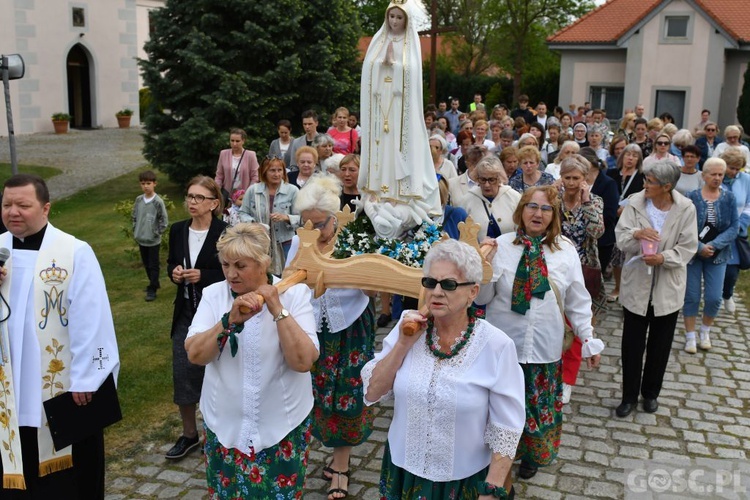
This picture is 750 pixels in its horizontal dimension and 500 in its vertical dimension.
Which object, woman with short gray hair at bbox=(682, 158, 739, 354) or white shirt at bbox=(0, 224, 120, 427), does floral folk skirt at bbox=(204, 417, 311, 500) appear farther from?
woman with short gray hair at bbox=(682, 158, 739, 354)

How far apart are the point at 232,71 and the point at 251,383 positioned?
13.2m

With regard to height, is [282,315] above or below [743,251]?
above

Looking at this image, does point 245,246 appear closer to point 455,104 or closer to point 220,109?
point 220,109

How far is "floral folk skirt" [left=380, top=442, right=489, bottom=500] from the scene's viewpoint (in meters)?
3.28

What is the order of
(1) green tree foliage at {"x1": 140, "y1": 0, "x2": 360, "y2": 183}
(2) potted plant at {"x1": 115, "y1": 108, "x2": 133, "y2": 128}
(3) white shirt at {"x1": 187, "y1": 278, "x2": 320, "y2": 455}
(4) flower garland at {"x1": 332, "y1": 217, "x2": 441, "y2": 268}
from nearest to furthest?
(3) white shirt at {"x1": 187, "y1": 278, "x2": 320, "y2": 455}
(4) flower garland at {"x1": 332, "y1": 217, "x2": 441, "y2": 268}
(1) green tree foliage at {"x1": 140, "y1": 0, "x2": 360, "y2": 183}
(2) potted plant at {"x1": 115, "y1": 108, "x2": 133, "y2": 128}

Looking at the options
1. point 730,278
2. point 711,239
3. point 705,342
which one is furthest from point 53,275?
point 730,278

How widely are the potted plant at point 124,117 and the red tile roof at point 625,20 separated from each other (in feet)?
62.4

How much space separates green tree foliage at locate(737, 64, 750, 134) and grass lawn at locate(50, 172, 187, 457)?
22564 millimetres

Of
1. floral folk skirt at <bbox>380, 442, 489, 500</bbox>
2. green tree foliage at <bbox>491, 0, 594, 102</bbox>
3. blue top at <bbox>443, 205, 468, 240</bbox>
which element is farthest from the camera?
green tree foliage at <bbox>491, 0, 594, 102</bbox>

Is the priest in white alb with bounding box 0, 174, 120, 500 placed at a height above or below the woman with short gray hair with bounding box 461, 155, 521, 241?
below

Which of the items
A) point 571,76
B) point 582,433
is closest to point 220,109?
point 582,433

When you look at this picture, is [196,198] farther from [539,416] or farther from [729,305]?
[729,305]

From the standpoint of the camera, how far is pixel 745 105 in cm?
2855

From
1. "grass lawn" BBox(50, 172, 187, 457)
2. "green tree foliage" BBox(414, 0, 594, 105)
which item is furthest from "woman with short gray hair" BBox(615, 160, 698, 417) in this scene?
"green tree foliage" BBox(414, 0, 594, 105)
